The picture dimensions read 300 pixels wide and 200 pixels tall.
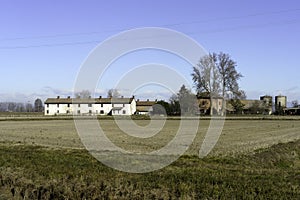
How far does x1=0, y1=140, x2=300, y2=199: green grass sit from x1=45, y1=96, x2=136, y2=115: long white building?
9743 centimetres

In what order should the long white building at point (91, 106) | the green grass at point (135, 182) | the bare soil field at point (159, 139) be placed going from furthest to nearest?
the long white building at point (91, 106) → the bare soil field at point (159, 139) → the green grass at point (135, 182)

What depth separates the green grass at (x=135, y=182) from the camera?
10672mm

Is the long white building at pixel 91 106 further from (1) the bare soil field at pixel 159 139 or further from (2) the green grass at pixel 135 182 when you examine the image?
(2) the green grass at pixel 135 182

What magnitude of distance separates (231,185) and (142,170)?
4.15m

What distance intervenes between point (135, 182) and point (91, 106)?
128m

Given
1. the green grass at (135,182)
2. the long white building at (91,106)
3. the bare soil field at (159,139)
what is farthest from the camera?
the long white building at (91,106)

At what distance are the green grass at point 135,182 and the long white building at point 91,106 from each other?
97.4m

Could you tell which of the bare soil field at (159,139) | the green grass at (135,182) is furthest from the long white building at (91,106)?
the green grass at (135,182)

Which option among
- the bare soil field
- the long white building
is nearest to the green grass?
the bare soil field

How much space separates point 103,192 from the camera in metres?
10.7

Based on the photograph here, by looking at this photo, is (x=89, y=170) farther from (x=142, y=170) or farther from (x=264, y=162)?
(x=264, y=162)

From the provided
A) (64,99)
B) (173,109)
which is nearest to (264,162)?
(173,109)

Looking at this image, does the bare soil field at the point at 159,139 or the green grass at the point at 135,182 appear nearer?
the green grass at the point at 135,182

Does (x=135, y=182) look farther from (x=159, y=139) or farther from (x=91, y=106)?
(x=91, y=106)
